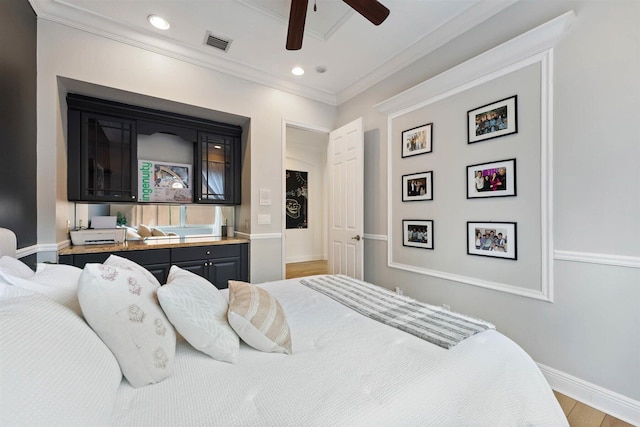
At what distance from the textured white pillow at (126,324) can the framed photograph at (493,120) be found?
2.55 meters

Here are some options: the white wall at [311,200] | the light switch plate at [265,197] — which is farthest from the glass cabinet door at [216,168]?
the white wall at [311,200]

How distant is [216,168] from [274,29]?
176 cm

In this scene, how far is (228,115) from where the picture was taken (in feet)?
10.5

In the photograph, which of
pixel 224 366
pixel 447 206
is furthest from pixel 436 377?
pixel 447 206

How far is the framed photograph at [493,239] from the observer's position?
2.05 metres

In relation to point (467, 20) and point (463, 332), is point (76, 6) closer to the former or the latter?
point (467, 20)

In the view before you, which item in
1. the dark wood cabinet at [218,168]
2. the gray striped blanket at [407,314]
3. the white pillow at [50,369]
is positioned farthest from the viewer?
the dark wood cabinet at [218,168]

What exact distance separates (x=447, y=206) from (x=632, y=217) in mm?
1136

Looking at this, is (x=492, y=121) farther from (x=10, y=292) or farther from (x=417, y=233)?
(x=10, y=292)

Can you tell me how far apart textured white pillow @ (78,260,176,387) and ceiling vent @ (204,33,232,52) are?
2.62 meters

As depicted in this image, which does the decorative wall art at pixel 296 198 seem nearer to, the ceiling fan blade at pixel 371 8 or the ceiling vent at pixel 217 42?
the ceiling vent at pixel 217 42

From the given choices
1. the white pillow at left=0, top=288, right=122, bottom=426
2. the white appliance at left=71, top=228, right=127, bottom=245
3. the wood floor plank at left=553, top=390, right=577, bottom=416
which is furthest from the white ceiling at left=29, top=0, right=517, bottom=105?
the wood floor plank at left=553, top=390, right=577, bottom=416

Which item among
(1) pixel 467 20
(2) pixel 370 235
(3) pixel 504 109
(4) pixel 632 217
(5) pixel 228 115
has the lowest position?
(2) pixel 370 235

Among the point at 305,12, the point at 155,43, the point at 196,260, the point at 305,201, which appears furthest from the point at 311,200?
the point at 305,12
